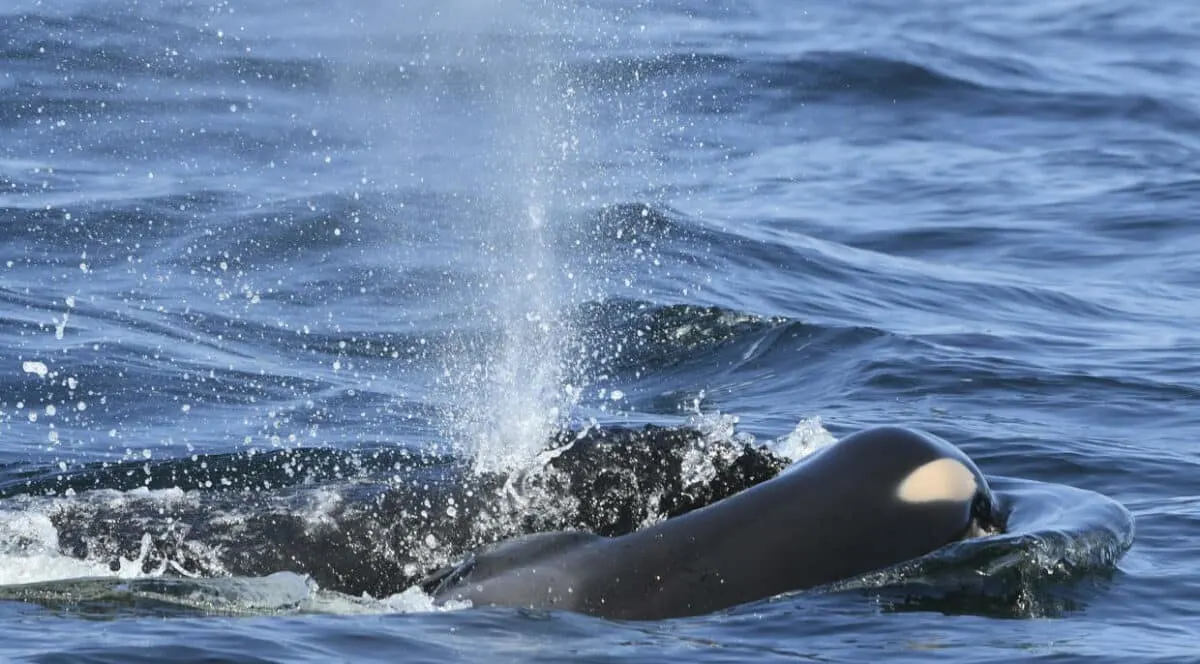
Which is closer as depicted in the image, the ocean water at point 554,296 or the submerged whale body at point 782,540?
the submerged whale body at point 782,540

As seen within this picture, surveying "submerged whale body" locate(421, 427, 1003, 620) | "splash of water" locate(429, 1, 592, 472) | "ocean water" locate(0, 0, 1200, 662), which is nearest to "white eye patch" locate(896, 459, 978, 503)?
"submerged whale body" locate(421, 427, 1003, 620)

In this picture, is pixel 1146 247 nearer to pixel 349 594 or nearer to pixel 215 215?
pixel 215 215

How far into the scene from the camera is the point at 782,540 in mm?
7359

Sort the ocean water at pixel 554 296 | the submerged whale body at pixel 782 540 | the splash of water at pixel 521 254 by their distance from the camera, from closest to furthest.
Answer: the submerged whale body at pixel 782 540
the ocean water at pixel 554 296
the splash of water at pixel 521 254

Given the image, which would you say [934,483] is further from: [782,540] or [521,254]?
[521,254]

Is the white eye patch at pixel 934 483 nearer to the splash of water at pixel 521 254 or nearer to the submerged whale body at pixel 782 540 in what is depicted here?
the submerged whale body at pixel 782 540

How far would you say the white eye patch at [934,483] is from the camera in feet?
Result: 24.3

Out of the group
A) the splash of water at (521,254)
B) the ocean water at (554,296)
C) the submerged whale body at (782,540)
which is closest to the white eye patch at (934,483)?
the submerged whale body at (782,540)

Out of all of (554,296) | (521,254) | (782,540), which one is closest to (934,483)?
(782,540)

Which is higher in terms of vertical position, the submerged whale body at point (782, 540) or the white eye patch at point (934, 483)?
the white eye patch at point (934, 483)

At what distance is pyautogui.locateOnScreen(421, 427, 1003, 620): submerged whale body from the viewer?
7363mm

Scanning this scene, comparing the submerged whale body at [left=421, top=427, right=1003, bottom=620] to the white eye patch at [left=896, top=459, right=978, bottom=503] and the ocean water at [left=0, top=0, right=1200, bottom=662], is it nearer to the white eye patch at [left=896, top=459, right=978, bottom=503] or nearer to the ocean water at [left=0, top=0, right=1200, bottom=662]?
the white eye patch at [left=896, top=459, right=978, bottom=503]

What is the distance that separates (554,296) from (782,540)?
8.66m

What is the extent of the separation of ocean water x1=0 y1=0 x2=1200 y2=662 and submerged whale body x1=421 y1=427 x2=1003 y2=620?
0.15 metres
